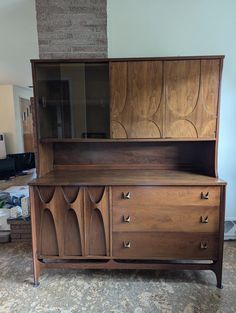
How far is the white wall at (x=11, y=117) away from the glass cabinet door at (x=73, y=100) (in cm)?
499

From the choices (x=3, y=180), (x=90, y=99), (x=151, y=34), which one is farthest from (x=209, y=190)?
(x=3, y=180)

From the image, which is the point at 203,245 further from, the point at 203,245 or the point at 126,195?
the point at 126,195

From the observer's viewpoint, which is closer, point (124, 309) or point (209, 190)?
point (124, 309)

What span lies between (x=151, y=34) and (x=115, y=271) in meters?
2.25

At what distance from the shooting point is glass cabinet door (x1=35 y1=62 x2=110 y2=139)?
1896mm

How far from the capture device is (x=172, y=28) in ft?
7.06

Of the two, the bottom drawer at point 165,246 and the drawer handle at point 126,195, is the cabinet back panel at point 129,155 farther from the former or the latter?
the bottom drawer at point 165,246

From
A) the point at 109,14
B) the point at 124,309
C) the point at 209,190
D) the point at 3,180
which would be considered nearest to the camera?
the point at 124,309

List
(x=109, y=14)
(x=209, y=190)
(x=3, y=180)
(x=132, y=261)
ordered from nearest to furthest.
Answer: (x=209, y=190) → (x=132, y=261) → (x=109, y=14) → (x=3, y=180)

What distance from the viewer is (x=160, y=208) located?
174 cm

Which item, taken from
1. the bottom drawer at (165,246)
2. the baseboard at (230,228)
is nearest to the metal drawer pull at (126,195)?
the bottom drawer at (165,246)

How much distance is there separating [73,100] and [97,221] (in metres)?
1.05

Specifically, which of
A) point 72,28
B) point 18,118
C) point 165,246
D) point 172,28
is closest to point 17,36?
point 72,28

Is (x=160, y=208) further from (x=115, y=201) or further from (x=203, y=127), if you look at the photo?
(x=203, y=127)
